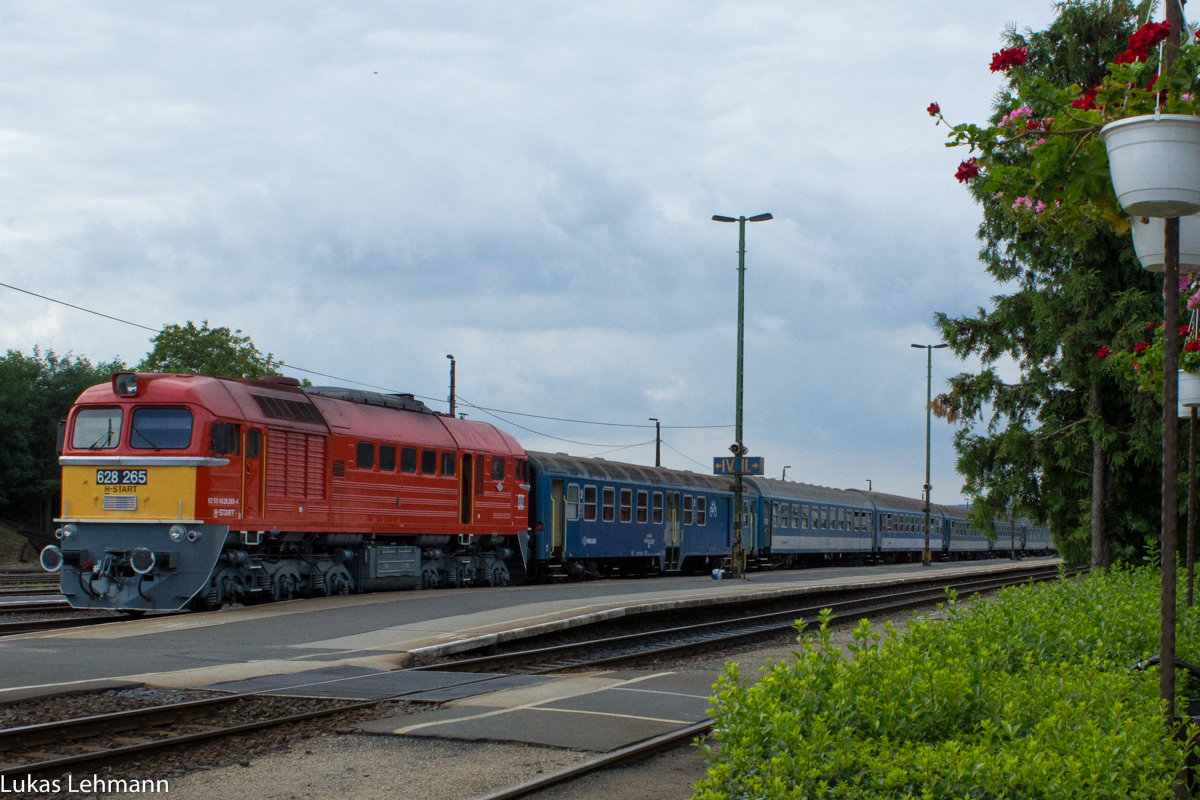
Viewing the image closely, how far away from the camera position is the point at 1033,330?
21.2 m

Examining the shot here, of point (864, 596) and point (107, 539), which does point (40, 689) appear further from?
point (864, 596)

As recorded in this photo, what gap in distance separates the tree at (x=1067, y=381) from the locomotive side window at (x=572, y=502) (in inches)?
407

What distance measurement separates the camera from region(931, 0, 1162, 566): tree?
19.1 meters

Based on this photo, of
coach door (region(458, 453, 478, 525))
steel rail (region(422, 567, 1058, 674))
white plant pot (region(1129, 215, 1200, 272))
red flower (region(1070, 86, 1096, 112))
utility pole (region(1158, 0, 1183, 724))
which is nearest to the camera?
utility pole (region(1158, 0, 1183, 724))

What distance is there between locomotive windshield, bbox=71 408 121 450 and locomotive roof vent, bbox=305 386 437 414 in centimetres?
379

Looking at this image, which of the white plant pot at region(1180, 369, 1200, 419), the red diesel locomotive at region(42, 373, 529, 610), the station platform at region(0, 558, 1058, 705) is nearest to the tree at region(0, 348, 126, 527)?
the red diesel locomotive at region(42, 373, 529, 610)

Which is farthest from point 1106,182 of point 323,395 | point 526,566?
point 526,566

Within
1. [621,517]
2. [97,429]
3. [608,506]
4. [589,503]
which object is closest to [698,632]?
[97,429]

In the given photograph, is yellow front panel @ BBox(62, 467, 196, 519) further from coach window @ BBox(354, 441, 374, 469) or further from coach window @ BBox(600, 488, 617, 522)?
coach window @ BBox(600, 488, 617, 522)

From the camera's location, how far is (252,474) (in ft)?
57.4

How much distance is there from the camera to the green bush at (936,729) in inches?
156

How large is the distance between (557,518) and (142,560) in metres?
13.3

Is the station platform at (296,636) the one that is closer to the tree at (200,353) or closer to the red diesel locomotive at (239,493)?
the red diesel locomotive at (239,493)

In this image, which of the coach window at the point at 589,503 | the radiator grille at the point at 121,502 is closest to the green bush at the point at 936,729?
the radiator grille at the point at 121,502
